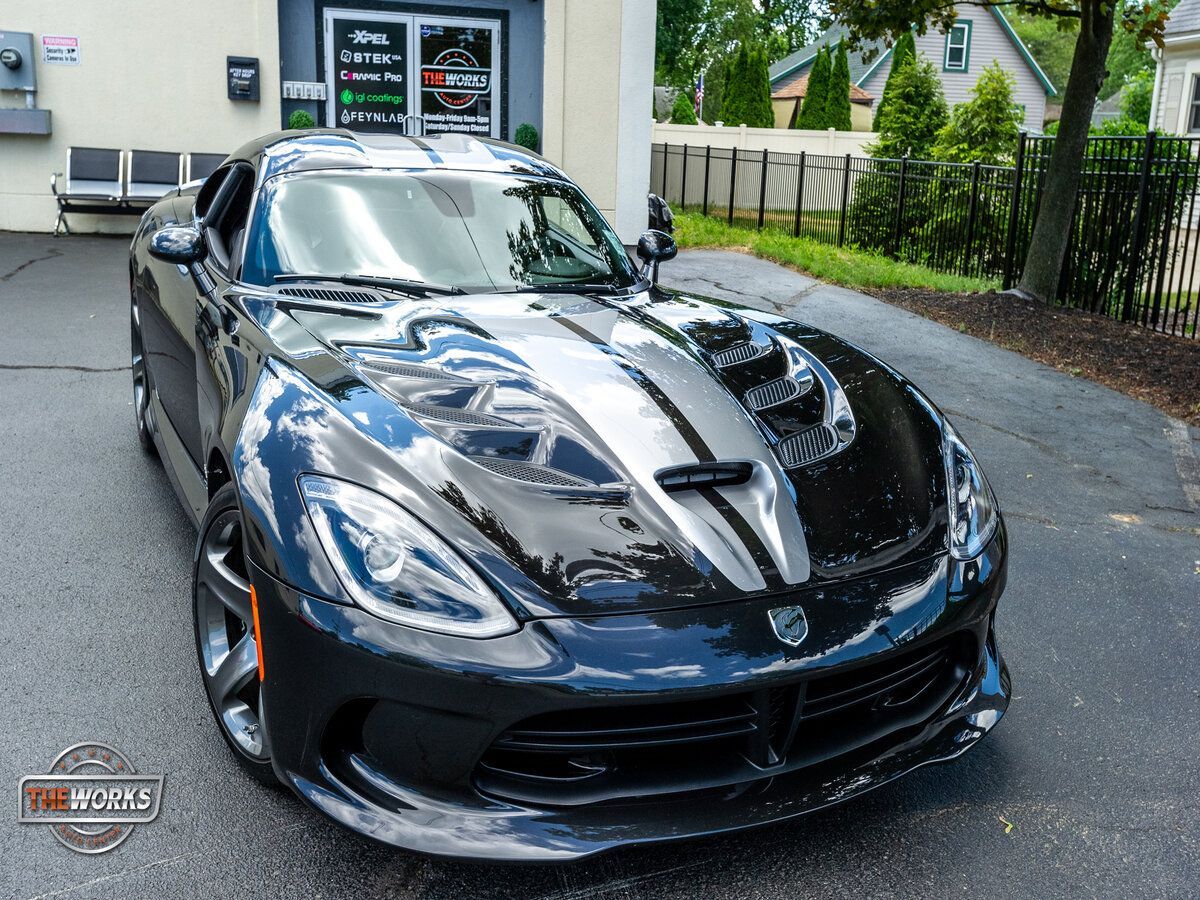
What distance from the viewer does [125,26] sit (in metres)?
12.6

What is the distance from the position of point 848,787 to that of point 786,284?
9.85m

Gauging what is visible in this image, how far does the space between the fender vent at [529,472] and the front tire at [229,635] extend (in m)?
0.59

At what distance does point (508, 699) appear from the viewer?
7.20ft

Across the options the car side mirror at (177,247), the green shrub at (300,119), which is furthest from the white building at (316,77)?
the car side mirror at (177,247)

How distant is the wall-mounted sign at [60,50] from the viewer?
12.6m

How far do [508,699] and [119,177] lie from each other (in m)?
12.3

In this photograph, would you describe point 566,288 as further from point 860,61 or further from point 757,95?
point 860,61

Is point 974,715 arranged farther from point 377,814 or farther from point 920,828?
point 377,814

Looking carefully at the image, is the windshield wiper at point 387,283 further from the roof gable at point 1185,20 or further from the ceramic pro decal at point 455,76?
the roof gable at point 1185,20

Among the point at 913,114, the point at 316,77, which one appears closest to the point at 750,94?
the point at 913,114

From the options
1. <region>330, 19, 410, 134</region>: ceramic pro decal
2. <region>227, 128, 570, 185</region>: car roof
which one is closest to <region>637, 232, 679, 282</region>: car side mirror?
<region>227, 128, 570, 185</region>: car roof

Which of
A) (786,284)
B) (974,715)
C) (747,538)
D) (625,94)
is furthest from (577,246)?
(625,94)

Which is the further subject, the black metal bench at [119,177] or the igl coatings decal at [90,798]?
the black metal bench at [119,177]

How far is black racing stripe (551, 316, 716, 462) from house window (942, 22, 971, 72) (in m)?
45.2
